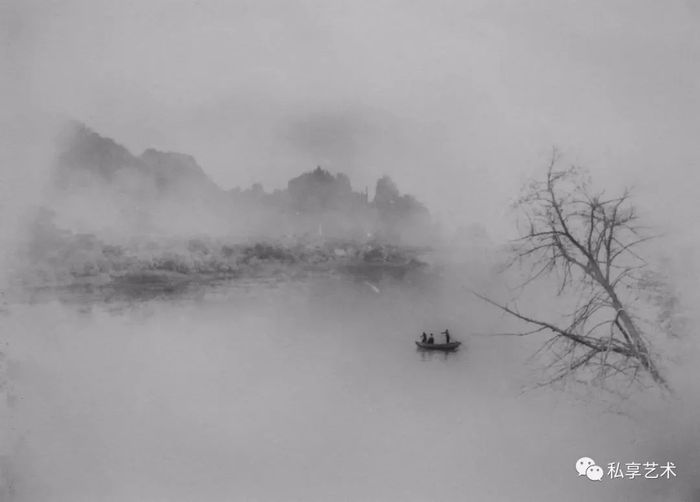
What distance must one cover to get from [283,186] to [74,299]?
712 millimetres

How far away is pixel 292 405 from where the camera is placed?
6.53 feet

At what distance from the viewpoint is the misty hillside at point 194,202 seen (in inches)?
77.5

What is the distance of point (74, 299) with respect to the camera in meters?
1.95

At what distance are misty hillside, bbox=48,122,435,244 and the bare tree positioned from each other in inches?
13.4

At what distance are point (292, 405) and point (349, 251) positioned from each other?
0.50 meters

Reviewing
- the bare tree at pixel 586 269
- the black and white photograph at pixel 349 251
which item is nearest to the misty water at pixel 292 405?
the black and white photograph at pixel 349 251

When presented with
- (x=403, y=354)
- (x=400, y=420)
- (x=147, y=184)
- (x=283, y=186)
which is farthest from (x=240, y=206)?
(x=400, y=420)

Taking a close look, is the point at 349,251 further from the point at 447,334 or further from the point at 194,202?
the point at 194,202

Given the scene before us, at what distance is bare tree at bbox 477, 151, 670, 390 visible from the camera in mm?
1995

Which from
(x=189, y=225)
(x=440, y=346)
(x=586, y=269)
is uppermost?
(x=189, y=225)

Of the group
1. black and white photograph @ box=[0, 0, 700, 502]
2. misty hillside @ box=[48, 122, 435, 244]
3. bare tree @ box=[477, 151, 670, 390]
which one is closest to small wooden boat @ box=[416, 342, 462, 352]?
black and white photograph @ box=[0, 0, 700, 502]

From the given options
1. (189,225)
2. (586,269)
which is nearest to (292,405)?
(189,225)

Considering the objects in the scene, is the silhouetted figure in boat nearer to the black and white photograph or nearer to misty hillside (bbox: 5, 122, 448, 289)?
the black and white photograph

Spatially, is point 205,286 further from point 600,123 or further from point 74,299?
point 600,123
